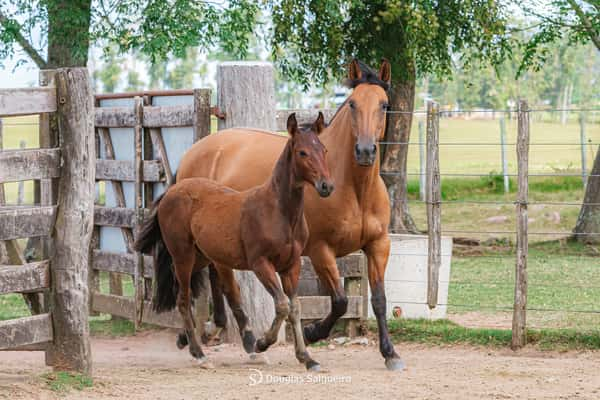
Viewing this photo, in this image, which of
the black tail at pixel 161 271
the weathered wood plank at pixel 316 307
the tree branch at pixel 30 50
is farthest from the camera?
the tree branch at pixel 30 50

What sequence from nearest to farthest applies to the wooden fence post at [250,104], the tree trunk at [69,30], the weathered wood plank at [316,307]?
the wooden fence post at [250,104] < the weathered wood plank at [316,307] < the tree trunk at [69,30]

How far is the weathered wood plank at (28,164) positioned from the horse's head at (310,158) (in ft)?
5.26

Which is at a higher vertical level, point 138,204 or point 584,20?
Answer: point 584,20

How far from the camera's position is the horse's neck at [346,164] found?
22.8 feet

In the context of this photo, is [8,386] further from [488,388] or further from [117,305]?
[117,305]

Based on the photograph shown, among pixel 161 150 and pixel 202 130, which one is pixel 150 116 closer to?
pixel 161 150

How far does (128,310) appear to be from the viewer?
927 centimetres

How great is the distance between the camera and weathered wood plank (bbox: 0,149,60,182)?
5.89 metres

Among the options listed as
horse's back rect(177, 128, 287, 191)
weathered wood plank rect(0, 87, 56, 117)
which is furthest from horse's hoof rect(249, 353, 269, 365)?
weathered wood plank rect(0, 87, 56, 117)

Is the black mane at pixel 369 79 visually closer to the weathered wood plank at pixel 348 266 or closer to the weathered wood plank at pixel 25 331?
the weathered wood plank at pixel 348 266

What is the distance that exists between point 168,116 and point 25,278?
3.12m

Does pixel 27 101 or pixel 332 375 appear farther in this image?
pixel 332 375

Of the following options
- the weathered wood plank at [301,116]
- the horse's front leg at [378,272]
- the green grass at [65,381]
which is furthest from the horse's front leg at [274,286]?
the weathered wood plank at [301,116]

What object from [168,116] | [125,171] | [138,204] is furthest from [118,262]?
[168,116]
